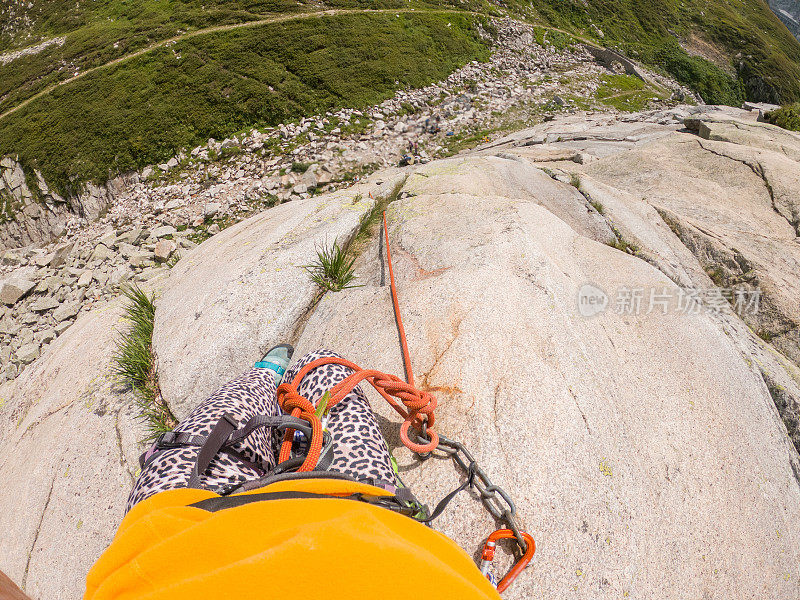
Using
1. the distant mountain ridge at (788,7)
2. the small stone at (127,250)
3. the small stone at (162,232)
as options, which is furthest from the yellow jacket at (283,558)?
the distant mountain ridge at (788,7)

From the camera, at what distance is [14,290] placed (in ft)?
40.4

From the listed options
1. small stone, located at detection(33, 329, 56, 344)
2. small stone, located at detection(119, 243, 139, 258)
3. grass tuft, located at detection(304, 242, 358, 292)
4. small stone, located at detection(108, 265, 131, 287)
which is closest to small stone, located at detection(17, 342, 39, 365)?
small stone, located at detection(33, 329, 56, 344)

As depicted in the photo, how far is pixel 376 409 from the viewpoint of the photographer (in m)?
3.35

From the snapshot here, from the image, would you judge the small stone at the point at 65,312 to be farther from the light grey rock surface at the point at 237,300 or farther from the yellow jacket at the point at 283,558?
the yellow jacket at the point at 283,558

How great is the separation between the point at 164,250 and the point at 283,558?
13629 mm

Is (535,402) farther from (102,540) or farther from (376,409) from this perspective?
(102,540)

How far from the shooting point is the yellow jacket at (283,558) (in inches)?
44.7

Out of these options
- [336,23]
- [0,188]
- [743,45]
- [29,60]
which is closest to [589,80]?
[336,23]

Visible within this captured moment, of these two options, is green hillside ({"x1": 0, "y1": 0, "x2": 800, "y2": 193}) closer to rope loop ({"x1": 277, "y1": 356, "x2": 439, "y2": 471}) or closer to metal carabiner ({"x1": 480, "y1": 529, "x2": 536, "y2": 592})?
rope loop ({"x1": 277, "y1": 356, "x2": 439, "y2": 471})

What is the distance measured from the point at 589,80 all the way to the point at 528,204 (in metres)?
34.9

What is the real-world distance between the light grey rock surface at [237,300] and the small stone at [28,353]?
7390mm

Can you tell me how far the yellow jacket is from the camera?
44.7 inches

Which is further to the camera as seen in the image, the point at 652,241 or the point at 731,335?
the point at 652,241

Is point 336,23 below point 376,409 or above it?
above
